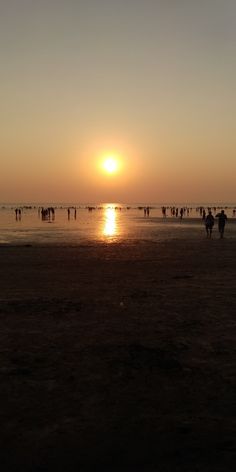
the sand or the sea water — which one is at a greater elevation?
the sand

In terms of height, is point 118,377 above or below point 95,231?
above

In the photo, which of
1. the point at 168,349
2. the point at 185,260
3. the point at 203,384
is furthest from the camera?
the point at 185,260

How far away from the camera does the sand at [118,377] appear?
5.17 metres

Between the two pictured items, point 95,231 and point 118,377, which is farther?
point 95,231

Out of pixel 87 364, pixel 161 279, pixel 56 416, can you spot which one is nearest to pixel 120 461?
pixel 56 416

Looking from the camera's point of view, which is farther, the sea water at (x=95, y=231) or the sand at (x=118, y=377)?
the sea water at (x=95, y=231)

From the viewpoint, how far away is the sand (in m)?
5.17

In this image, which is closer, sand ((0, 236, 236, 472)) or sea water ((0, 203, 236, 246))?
sand ((0, 236, 236, 472))

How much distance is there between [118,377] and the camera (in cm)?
726

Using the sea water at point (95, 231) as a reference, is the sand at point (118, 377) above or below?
above

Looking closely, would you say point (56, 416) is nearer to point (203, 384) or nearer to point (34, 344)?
point (203, 384)

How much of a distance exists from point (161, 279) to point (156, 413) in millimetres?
11198

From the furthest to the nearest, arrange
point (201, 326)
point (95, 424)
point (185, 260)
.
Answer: point (185, 260)
point (201, 326)
point (95, 424)

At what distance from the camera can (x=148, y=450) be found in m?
5.19
